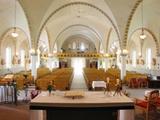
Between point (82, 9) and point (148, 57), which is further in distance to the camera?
point (148, 57)

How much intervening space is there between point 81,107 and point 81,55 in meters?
38.7

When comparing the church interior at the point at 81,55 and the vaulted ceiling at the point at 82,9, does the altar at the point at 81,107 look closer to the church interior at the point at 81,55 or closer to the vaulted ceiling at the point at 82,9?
the church interior at the point at 81,55

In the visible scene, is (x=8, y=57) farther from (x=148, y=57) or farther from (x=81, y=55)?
(x=81, y=55)

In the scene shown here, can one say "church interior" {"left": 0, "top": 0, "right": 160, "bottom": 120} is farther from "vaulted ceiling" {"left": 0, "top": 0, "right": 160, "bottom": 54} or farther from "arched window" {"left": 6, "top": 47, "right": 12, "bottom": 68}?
"arched window" {"left": 6, "top": 47, "right": 12, "bottom": 68}

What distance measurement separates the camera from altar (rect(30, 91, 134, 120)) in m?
4.75

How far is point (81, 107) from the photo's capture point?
474 cm

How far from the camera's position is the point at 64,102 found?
479cm

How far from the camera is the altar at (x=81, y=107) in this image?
475cm

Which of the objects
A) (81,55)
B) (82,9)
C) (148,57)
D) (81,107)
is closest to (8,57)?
(82,9)

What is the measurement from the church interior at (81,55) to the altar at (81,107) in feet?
0.06

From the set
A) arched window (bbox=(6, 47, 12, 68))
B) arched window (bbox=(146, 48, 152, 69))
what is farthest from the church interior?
arched window (bbox=(6, 47, 12, 68))

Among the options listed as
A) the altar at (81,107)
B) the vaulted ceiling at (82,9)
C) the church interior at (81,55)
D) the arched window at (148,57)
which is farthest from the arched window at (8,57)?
the altar at (81,107)

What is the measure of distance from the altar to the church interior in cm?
2

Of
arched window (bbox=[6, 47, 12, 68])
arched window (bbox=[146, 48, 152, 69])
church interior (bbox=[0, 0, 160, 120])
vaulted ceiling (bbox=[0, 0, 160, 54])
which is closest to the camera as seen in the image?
church interior (bbox=[0, 0, 160, 120])
